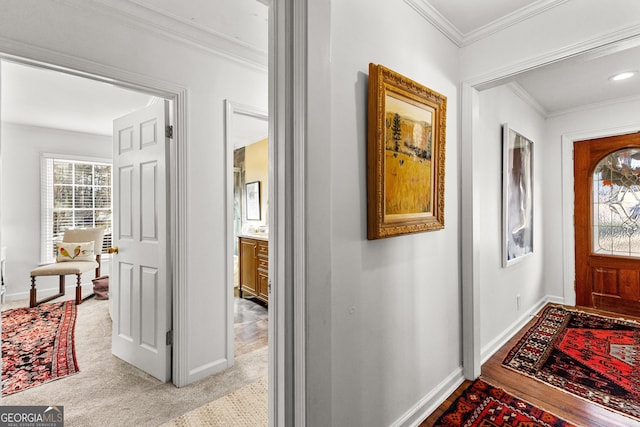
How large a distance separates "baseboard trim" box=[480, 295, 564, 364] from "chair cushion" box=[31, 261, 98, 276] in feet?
16.5

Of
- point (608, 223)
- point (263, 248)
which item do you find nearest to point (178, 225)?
point (263, 248)

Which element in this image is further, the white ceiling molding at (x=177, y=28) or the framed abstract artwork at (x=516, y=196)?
the framed abstract artwork at (x=516, y=196)

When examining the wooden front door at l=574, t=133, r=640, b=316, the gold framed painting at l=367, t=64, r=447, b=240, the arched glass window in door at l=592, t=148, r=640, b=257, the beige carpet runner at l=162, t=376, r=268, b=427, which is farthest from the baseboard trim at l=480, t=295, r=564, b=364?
the beige carpet runner at l=162, t=376, r=268, b=427

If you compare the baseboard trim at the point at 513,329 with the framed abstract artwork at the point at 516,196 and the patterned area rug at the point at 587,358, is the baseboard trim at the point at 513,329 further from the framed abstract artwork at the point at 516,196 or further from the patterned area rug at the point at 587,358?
the framed abstract artwork at the point at 516,196

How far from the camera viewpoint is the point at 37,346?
2846mm

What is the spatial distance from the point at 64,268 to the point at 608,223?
7.02 metres

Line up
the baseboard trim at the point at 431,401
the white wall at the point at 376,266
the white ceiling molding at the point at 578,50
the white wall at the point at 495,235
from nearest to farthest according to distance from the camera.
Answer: the white wall at the point at 376,266 < the white ceiling molding at the point at 578,50 < the baseboard trim at the point at 431,401 < the white wall at the point at 495,235

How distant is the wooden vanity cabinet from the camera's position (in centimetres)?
378

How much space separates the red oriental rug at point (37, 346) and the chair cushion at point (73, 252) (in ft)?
2.41

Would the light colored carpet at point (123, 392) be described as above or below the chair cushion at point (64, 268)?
below

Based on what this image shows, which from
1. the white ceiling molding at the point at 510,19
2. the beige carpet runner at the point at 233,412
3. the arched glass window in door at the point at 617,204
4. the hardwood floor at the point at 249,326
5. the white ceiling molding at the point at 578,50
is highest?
the white ceiling molding at the point at 510,19

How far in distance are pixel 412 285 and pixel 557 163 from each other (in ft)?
11.5

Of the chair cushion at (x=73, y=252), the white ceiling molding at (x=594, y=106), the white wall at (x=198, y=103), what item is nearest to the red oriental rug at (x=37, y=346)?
the chair cushion at (x=73, y=252)

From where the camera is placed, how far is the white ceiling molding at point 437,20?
1.75 metres
